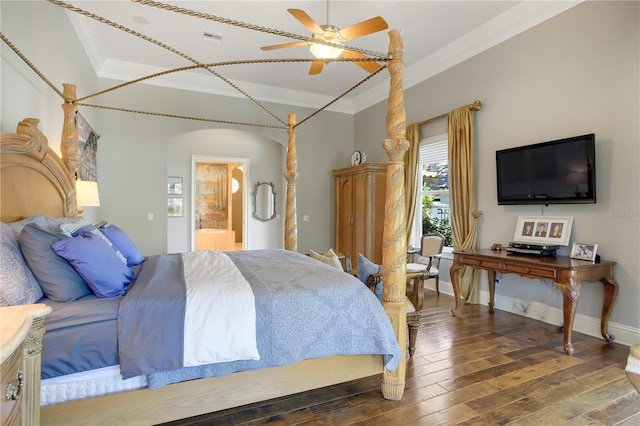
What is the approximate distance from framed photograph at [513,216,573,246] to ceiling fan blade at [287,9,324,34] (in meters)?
2.93

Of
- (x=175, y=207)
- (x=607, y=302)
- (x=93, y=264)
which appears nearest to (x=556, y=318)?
(x=607, y=302)

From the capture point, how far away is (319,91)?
20.0ft

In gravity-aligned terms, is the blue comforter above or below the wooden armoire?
below

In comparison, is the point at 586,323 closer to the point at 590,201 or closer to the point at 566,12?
the point at 590,201

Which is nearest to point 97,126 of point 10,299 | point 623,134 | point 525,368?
point 10,299

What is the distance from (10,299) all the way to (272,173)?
5963 mm

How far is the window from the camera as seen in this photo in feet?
16.4

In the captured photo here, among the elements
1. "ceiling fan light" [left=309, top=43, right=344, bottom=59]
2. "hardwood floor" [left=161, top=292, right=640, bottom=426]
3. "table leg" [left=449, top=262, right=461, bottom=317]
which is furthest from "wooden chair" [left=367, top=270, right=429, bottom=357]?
"ceiling fan light" [left=309, top=43, right=344, bottom=59]

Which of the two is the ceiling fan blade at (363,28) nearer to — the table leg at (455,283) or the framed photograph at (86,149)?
the table leg at (455,283)

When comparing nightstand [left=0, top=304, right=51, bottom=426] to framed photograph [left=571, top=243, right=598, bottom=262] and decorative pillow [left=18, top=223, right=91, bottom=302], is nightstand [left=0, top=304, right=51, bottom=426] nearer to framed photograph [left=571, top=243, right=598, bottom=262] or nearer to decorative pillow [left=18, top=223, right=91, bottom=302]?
decorative pillow [left=18, top=223, right=91, bottom=302]

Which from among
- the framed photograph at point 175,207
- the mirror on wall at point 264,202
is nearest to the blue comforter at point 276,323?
the framed photograph at point 175,207

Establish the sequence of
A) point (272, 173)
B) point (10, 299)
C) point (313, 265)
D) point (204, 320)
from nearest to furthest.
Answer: point (10, 299), point (204, 320), point (313, 265), point (272, 173)

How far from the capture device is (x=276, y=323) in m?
1.81

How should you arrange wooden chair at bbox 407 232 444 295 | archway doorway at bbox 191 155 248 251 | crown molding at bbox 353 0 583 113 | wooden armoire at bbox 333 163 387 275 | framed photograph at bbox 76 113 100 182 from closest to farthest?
crown molding at bbox 353 0 583 113 < framed photograph at bbox 76 113 100 182 < wooden chair at bbox 407 232 444 295 < wooden armoire at bbox 333 163 387 275 < archway doorway at bbox 191 155 248 251
